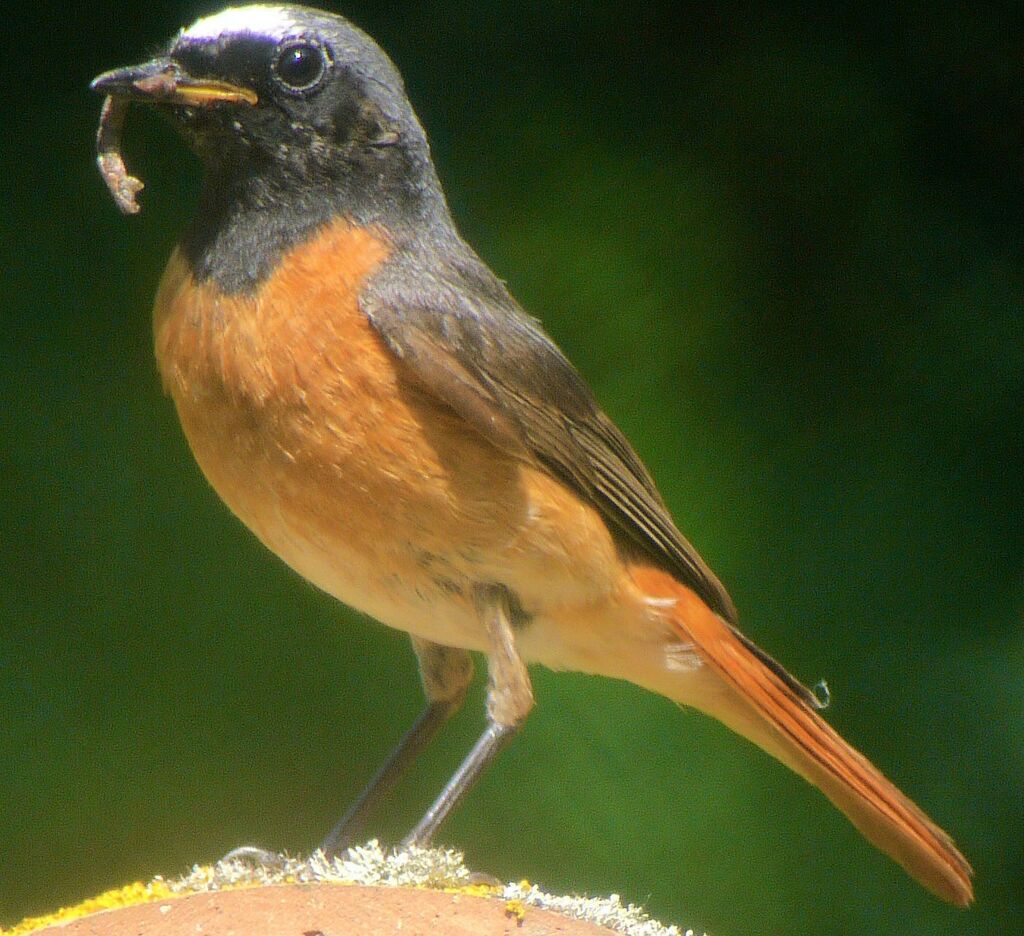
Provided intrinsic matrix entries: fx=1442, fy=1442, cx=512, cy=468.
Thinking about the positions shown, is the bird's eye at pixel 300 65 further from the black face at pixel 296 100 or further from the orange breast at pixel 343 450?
the orange breast at pixel 343 450

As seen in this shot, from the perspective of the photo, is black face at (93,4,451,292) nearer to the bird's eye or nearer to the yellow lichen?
the bird's eye

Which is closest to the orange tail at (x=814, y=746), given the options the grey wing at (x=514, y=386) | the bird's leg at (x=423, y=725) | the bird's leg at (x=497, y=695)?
the grey wing at (x=514, y=386)

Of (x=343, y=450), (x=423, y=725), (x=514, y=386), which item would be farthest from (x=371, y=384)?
(x=423, y=725)

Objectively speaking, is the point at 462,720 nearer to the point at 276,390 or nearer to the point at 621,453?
the point at 621,453

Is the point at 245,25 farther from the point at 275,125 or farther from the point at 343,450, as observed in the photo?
the point at 343,450

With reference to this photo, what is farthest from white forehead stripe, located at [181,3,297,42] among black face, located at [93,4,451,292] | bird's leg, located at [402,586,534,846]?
bird's leg, located at [402,586,534,846]
